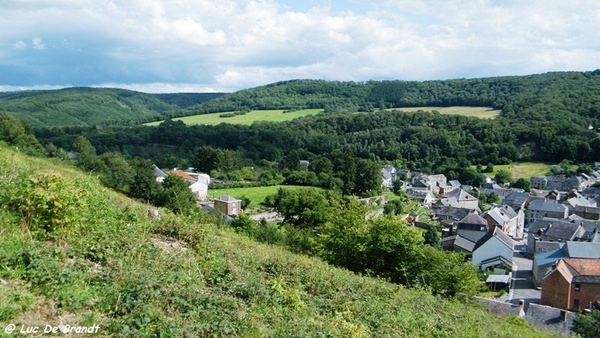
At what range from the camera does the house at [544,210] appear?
55.8 m

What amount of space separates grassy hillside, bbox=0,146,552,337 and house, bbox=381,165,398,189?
68570 mm

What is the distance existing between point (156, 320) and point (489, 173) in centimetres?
8883

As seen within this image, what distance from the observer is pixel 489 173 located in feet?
281

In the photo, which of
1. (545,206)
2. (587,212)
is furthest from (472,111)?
(587,212)

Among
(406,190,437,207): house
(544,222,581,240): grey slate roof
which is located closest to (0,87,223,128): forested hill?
(406,190,437,207): house

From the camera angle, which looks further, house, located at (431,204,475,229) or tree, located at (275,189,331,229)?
house, located at (431,204,475,229)

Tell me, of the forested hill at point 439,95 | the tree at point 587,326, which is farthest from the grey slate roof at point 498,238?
the forested hill at point 439,95

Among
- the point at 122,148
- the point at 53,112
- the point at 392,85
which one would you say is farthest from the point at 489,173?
the point at 53,112

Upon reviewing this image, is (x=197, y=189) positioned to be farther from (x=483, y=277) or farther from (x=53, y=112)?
(x=53, y=112)

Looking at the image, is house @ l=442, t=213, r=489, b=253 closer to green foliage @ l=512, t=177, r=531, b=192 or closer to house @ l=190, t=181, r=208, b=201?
house @ l=190, t=181, r=208, b=201

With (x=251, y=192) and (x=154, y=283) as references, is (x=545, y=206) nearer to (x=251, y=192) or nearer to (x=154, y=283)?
(x=251, y=192)

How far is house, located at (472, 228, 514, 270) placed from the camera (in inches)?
1471

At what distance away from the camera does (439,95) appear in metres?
142

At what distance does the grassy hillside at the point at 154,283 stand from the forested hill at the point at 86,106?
106940mm
